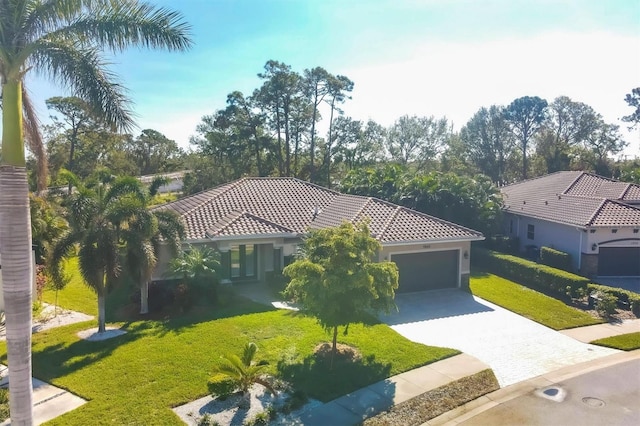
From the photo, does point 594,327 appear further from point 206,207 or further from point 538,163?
point 538,163

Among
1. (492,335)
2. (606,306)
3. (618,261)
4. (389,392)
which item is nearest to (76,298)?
(389,392)

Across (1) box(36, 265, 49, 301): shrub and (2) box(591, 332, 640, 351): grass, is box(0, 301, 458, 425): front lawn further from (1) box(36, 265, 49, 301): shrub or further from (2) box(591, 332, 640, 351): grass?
(2) box(591, 332, 640, 351): grass

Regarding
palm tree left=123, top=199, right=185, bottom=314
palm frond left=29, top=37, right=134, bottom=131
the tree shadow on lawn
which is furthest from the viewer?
palm tree left=123, top=199, right=185, bottom=314

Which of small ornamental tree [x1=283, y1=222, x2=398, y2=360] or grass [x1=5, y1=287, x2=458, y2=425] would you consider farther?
small ornamental tree [x1=283, y1=222, x2=398, y2=360]

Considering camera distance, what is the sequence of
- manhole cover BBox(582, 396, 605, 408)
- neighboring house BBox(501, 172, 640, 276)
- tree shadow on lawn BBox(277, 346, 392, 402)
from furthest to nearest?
neighboring house BBox(501, 172, 640, 276) → tree shadow on lawn BBox(277, 346, 392, 402) → manhole cover BBox(582, 396, 605, 408)

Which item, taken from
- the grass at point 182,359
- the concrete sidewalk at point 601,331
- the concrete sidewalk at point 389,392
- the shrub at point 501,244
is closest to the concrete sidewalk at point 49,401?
the grass at point 182,359

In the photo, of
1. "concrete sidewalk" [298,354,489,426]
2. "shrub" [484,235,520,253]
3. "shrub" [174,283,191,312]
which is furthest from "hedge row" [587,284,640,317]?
"shrub" [174,283,191,312]

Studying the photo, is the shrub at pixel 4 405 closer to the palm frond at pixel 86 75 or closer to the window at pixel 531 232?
the palm frond at pixel 86 75
